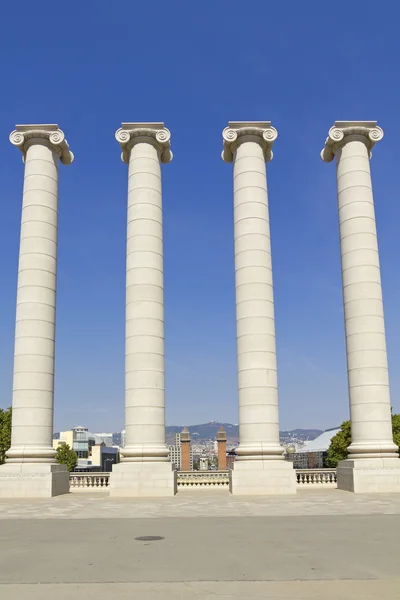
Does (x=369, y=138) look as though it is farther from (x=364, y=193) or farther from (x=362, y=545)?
(x=362, y=545)

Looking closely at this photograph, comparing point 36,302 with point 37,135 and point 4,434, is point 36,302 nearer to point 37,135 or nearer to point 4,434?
point 37,135

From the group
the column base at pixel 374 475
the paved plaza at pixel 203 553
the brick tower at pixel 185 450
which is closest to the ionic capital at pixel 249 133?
the column base at pixel 374 475

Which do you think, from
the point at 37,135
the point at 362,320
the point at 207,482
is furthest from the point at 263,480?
the point at 37,135

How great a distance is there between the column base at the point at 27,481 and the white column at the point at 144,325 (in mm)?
6233

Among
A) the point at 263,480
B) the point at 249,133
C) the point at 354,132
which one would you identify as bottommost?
the point at 263,480

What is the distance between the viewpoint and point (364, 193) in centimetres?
6762

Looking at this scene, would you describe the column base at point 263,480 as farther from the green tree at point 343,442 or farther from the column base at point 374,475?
the green tree at point 343,442

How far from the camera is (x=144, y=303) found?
63156 mm

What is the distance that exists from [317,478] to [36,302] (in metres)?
37.1

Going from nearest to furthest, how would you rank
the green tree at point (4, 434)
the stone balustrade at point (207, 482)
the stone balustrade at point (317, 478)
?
the stone balustrade at point (207, 482), the stone balustrade at point (317, 478), the green tree at point (4, 434)

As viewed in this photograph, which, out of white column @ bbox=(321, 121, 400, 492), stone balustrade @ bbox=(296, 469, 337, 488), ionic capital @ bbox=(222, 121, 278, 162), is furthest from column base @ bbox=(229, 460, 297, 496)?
ionic capital @ bbox=(222, 121, 278, 162)

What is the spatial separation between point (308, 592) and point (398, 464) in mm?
45842

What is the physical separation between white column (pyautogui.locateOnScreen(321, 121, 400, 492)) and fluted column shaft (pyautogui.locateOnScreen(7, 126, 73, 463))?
30.8 meters

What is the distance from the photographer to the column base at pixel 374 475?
194 ft
